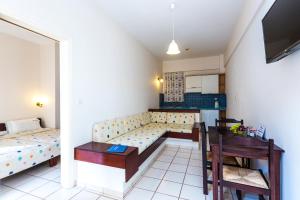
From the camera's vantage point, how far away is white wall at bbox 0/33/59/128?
11.3 feet

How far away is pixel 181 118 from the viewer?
4719mm

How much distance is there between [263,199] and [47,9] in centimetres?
324

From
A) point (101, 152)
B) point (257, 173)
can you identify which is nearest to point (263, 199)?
point (257, 173)

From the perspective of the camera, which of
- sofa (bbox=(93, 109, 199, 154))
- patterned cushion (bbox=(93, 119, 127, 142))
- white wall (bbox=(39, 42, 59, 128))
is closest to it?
patterned cushion (bbox=(93, 119, 127, 142))

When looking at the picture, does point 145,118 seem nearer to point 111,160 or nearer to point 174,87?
point 174,87

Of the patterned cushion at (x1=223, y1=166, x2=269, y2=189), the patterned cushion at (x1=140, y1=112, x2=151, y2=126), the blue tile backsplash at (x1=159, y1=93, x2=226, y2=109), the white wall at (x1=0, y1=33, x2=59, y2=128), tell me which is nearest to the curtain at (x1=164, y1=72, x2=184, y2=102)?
the blue tile backsplash at (x1=159, y1=93, x2=226, y2=109)

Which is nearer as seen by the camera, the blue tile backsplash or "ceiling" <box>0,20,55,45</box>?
"ceiling" <box>0,20,55,45</box>

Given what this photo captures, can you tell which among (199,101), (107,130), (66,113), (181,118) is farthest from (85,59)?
(199,101)

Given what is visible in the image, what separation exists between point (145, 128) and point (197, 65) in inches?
137

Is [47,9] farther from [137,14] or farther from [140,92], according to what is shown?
[140,92]

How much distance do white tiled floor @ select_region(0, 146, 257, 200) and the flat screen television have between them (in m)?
1.76

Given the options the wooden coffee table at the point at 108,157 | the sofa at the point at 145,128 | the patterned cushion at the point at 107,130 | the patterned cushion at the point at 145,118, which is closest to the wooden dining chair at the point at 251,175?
the wooden coffee table at the point at 108,157

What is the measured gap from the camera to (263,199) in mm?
1654

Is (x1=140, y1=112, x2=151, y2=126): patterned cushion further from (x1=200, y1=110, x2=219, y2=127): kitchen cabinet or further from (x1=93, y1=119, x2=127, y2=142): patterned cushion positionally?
(x1=200, y1=110, x2=219, y2=127): kitchen cabinet
